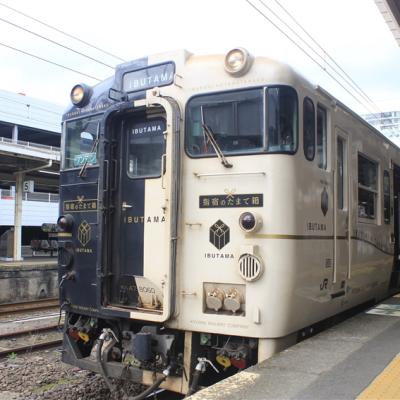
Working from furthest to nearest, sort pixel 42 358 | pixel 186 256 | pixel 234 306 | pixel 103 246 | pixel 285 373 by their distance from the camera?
pixel 42 358, pixel 103 246, pixel 186 256, pixel 234 306, pixel 285 373

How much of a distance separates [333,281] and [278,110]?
1972 mm

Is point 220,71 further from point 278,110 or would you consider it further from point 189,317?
point 189,317

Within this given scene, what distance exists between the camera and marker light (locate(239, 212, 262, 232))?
4332 mm

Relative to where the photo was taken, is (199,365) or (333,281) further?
(333,281)

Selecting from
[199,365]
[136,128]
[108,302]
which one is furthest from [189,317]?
[136,128]

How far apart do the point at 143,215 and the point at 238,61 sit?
171cm

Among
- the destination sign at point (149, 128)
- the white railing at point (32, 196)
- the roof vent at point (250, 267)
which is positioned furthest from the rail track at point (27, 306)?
the white railing at point (32, 196)

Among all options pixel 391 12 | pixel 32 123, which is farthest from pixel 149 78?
pixel 32 123

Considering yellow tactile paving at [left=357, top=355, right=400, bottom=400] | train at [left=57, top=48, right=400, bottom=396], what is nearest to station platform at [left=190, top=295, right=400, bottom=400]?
yellow tactile paving at [left=357, top=355, right=400, bottom=400]

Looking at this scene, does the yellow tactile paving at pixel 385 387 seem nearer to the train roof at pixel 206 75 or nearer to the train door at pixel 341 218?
the train door at pixel 341 218

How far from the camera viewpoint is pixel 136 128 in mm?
5262

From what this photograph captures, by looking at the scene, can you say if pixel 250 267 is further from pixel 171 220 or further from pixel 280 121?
pixel 280 121

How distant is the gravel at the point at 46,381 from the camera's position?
19.2ft

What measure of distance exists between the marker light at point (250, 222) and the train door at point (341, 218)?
139cm
